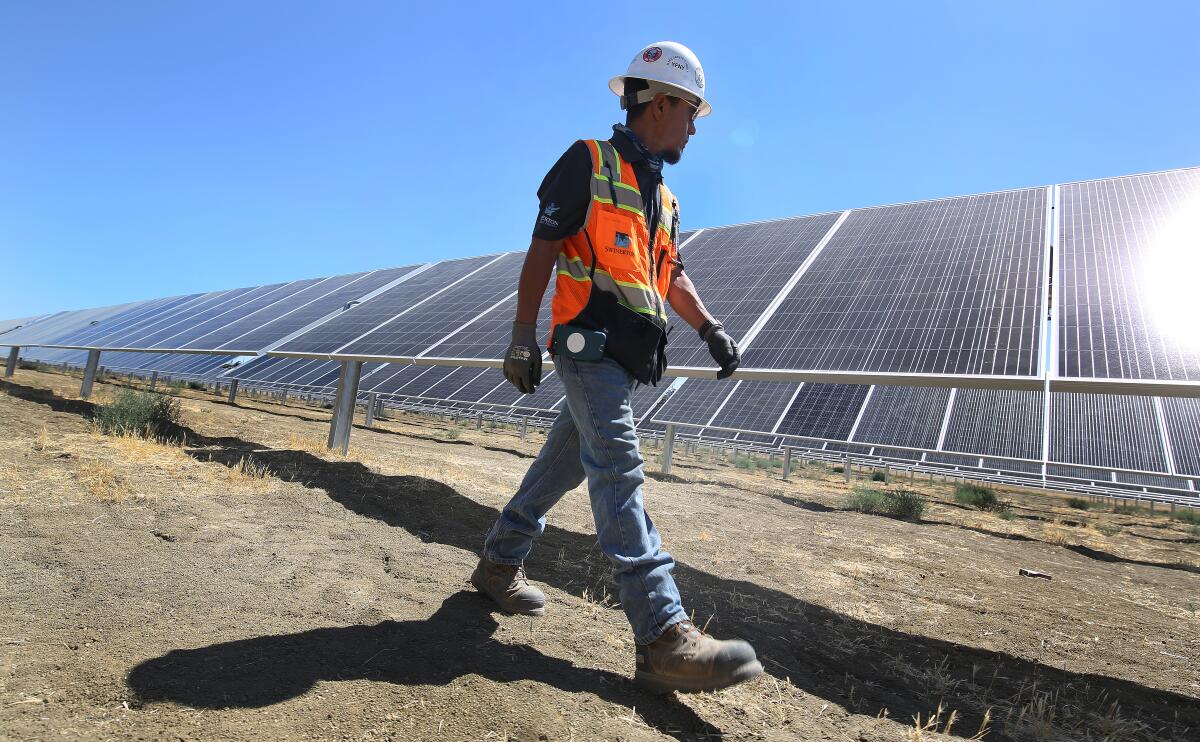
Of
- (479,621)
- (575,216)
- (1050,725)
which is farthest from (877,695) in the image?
(575,216)

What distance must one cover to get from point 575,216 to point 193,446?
19.6ft

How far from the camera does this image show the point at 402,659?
215cm

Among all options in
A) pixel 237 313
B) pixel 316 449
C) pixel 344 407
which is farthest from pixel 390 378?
pixel 316 449

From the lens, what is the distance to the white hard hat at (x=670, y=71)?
2.56 m

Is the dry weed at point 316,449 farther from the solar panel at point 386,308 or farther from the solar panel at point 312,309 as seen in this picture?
the solar panel at point 312,309

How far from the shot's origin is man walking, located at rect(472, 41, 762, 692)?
2105 mm

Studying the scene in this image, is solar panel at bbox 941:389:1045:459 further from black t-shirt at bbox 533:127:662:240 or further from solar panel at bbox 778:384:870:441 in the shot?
black t-shirt at bbox 533:127:662:240

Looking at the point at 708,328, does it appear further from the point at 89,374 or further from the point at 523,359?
the point at 89,374

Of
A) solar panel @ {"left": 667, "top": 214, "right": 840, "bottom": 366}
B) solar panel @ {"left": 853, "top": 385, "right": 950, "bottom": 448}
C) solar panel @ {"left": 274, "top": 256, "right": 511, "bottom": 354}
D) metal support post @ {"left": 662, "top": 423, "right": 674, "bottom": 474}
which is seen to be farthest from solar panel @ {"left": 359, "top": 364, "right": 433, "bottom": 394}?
solar panel @ {"left": 853, "top": 385, "right": 950, "bottom": 448}

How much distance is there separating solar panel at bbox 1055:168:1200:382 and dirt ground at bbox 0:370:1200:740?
73.3 inches

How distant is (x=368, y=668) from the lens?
2062mm

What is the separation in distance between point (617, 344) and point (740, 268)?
7.54m

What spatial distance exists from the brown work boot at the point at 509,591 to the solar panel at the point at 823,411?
13823mm

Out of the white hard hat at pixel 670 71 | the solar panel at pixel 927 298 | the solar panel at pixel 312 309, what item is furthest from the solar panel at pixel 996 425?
the white hard hat at pixel 670 71
